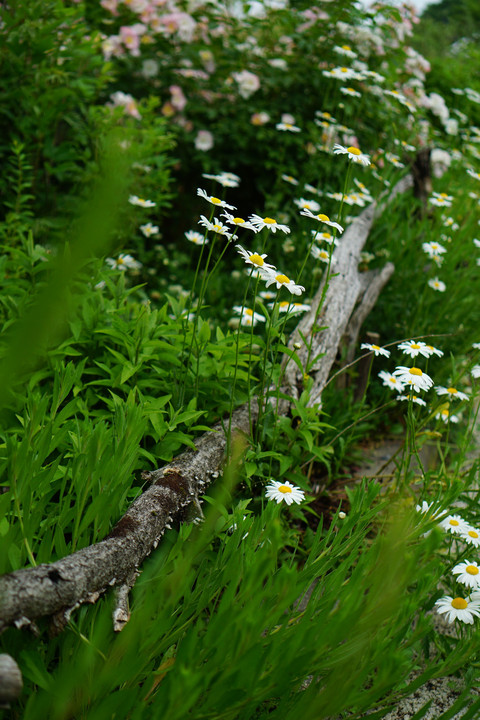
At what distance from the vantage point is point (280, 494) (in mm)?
1544

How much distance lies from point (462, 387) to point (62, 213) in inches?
84.3

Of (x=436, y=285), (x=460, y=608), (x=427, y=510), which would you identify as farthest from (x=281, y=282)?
(x=436, y=285)

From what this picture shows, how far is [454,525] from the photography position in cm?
158

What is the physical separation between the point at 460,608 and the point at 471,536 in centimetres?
22

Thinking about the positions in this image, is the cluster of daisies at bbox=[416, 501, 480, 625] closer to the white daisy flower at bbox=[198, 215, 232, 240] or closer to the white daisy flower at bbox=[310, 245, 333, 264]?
the white daisy flower at bbox=[198, 215, 232, 240]

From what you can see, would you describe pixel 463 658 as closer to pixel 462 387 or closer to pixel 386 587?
pixel 386 587

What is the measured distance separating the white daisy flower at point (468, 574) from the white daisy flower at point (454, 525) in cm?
9

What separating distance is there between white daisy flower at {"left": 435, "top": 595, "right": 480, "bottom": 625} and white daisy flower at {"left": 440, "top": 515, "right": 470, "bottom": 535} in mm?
178

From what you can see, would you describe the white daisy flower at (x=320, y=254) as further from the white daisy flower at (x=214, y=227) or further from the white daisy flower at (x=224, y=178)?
the white daisy flower at (x=214, y=227)

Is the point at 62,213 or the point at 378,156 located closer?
the point at 62,213

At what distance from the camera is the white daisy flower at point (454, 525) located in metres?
1.57

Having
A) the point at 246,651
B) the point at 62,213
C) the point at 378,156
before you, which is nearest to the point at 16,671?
the point at 246,651

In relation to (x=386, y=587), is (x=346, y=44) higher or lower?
higher

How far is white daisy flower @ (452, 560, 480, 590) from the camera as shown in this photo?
1429mm
